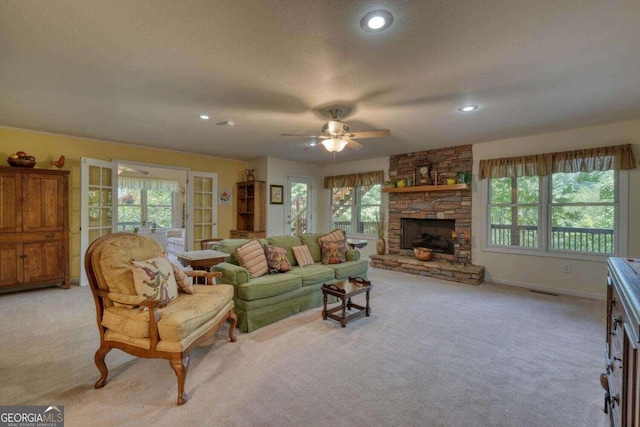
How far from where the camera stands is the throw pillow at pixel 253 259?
329cm

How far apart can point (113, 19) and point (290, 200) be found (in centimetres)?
523

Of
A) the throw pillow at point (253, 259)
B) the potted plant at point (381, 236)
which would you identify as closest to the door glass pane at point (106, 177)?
the throw pillow at point (253, 259)

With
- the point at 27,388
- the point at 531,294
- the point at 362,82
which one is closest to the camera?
the point at 27,388

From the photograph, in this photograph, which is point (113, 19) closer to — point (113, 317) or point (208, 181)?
point (113, 317)

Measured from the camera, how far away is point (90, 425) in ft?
5.40

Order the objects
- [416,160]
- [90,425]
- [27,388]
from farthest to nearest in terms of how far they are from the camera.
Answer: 1. [416,160]
2. [27,388]
3. [90,425]

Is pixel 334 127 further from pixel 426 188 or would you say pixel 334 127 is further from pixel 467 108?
pixel 426 188

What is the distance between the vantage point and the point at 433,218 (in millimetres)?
5703

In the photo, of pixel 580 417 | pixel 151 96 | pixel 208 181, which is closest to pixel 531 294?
pixel 580 417

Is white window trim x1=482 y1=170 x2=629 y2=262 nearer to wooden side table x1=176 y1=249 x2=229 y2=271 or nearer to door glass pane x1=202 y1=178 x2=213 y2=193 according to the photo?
wooden side table x1=176 y1=249 x2=229 y2=271

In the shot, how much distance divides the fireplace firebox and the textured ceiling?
2331mm

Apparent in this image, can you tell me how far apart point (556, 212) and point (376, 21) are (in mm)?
4469

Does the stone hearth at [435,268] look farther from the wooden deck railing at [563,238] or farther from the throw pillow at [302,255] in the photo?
the throw pillow at [302,255]

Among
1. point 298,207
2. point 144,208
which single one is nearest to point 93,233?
point 144,208
